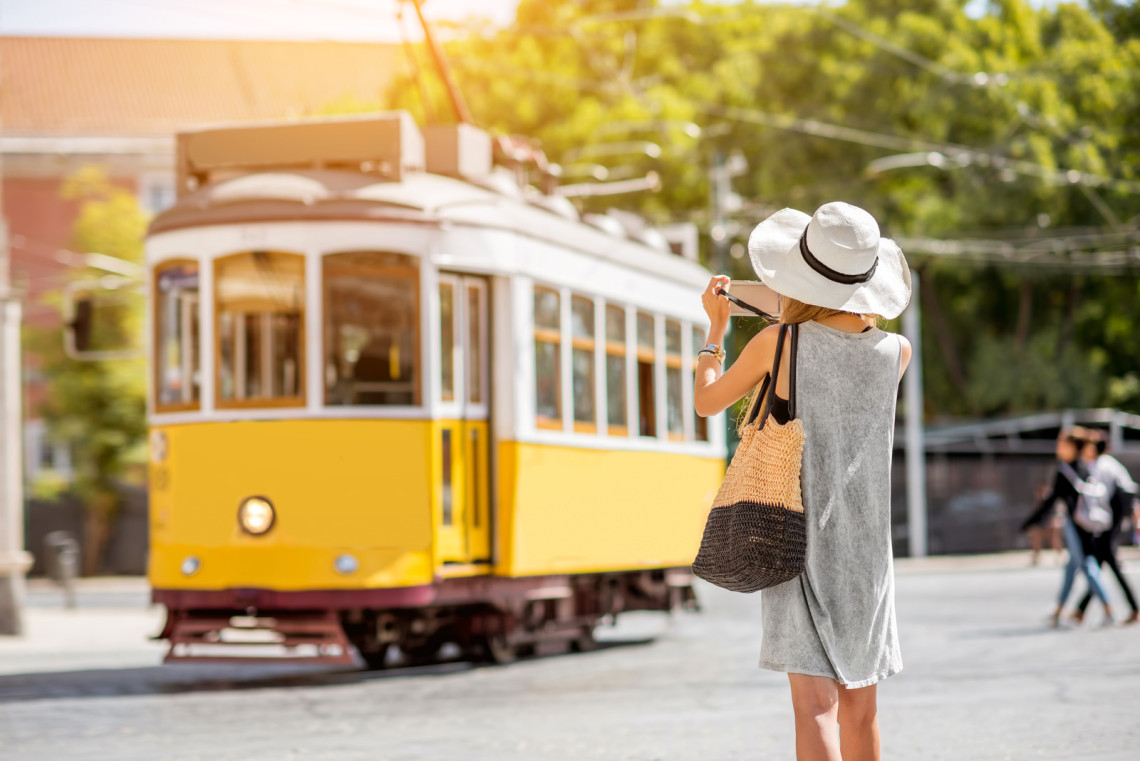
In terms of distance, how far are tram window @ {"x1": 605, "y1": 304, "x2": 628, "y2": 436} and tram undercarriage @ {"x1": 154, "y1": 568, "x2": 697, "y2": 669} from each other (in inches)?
44.1

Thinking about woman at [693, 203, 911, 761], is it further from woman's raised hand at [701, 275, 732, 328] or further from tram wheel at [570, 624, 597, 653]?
tram wheel at [570, 624, 597, 653]

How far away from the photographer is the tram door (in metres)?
11.2

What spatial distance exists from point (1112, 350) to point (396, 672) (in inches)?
1134

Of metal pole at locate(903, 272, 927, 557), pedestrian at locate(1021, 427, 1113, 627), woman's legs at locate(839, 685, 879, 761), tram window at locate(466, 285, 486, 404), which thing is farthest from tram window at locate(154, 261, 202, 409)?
metal pole at locate(903, 272, 927, 557)

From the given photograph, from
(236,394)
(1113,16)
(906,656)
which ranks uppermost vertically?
(1113,16)

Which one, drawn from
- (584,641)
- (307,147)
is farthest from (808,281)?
(584,641)

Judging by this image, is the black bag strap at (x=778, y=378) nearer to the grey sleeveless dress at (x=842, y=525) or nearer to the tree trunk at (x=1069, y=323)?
the grey sleeveless dress at (x=842, y=525)

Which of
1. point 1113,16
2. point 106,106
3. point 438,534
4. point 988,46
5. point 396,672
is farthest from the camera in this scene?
point 106,106

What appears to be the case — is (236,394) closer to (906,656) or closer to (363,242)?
(363,242)

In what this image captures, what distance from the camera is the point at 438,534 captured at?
1102 cm

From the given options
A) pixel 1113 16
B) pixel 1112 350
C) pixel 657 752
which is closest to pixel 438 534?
pixel 657 752

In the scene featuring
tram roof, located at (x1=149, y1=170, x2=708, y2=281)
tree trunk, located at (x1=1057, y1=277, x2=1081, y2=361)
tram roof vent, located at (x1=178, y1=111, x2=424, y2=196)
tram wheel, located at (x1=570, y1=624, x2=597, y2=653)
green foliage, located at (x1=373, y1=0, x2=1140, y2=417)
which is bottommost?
tram wheel, located at (x1=570, y1=624, x2=597, y2=653)

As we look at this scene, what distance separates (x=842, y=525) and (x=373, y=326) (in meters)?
7.01

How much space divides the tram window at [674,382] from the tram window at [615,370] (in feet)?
3.11
